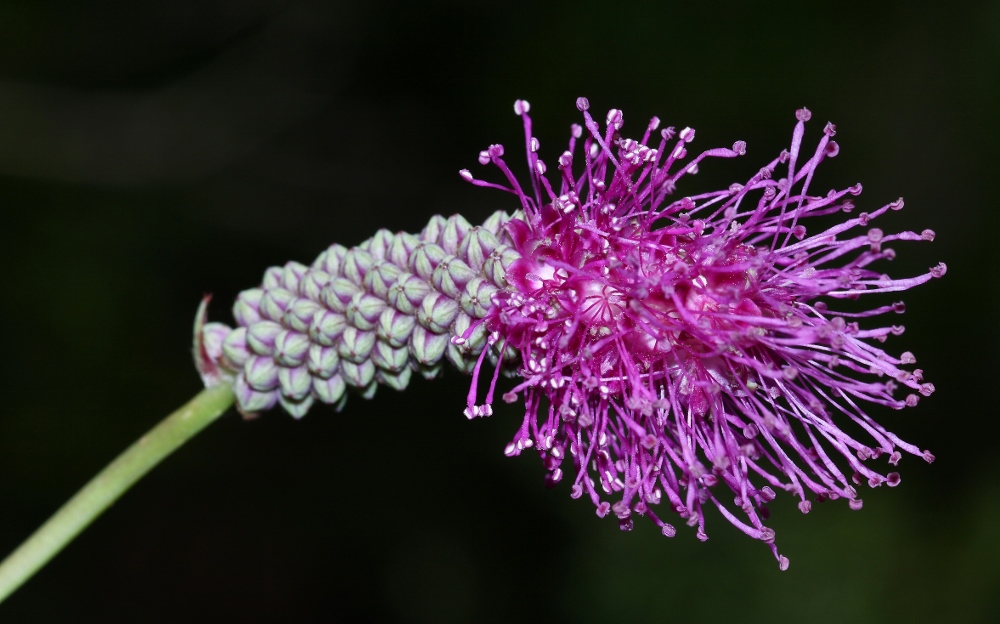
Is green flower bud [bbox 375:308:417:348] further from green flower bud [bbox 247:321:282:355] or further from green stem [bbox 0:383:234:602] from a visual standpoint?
green stem [bbox 0:383:234:602]

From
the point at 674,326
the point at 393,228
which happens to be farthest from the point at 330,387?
the point at 393,228

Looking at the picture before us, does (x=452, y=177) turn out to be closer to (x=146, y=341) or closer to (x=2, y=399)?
(x=146, y=341)

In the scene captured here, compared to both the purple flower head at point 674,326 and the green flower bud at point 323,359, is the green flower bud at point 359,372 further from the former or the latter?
the purple flower head at point 674,326

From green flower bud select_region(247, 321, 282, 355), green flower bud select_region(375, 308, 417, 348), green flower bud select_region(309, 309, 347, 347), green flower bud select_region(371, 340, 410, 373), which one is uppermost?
green flower bud select_region(247, 321, 282, 355)

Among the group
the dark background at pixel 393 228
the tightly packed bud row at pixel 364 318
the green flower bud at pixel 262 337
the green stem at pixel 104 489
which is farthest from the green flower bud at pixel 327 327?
the dark background at pixel 393 228

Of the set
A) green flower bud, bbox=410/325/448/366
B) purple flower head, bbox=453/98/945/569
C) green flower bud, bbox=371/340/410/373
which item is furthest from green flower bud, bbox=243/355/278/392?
purple flower head, bbox=453/98/945/569

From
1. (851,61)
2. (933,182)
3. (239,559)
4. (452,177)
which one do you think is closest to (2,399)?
(239,559)

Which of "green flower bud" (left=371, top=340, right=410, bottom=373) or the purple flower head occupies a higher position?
"green flower bud" (left=371, top=340, right=410, bottom=373)
